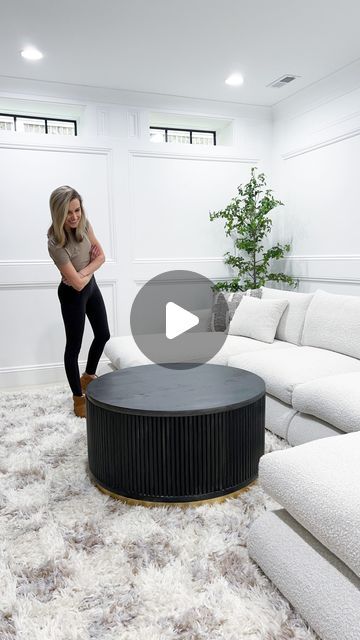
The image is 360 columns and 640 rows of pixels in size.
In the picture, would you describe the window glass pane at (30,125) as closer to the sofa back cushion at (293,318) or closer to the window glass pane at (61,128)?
the window glass pane at (61,128)

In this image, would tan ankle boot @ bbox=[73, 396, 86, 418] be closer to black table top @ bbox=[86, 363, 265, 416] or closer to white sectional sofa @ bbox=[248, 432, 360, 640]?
black table top @ bbox=[86, 363, 265, 416]

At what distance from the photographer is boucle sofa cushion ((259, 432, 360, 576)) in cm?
126

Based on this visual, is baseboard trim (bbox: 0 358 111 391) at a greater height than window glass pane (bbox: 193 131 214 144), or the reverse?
window glass pane (bbox: 193 131 214 144)

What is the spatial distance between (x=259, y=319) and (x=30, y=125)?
100 inches

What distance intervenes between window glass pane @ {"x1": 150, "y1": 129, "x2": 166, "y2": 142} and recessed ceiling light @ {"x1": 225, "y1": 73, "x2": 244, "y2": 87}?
82 centimetres

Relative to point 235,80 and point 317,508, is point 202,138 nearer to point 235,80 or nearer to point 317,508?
point 235,80

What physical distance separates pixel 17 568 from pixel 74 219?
197 cm

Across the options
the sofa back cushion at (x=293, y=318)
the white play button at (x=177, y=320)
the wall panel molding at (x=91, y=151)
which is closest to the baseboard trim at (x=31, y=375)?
the white play button at (x=177, y=320)

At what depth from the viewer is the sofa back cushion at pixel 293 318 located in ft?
11.7

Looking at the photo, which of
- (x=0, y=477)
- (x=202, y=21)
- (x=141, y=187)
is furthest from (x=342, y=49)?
(x=0, y=477)

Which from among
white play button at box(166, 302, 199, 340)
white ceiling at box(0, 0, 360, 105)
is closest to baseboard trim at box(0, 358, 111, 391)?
white play button at box(166, 302, 199, 340)

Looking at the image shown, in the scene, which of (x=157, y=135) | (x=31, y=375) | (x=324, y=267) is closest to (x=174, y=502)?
(x=31, y=375)

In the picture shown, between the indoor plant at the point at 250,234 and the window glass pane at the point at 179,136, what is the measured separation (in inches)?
27.3

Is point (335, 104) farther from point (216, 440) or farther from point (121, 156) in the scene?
point (216, 440)
